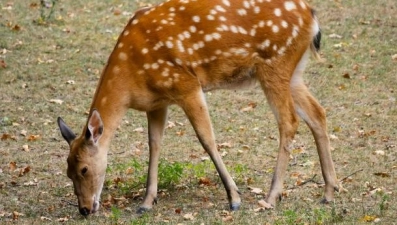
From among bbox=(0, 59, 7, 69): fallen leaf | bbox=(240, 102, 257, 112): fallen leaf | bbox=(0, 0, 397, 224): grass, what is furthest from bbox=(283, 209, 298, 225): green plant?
bbox=(0, 59, 7, 69): fallen leaf

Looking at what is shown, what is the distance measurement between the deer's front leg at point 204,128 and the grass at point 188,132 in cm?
13

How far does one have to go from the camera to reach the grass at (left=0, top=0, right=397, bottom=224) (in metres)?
7.86

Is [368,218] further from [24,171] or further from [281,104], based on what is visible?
[24,171]

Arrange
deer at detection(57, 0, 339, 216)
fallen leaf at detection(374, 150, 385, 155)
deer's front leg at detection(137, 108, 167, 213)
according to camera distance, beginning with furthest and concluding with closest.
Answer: fallen leaf at detection(374, 150, 385, 155) → deer's front leg at detection(137, 108, 167, 213) → deer at detection(57, 0, 339, 216)

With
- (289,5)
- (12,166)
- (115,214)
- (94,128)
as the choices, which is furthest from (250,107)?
(115,214)

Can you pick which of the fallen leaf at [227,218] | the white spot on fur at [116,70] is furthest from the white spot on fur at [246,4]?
the fallen leaf at [227,218]

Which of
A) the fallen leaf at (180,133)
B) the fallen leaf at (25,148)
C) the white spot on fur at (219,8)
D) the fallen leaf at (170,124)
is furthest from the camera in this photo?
the fallen leaf at (170,124)

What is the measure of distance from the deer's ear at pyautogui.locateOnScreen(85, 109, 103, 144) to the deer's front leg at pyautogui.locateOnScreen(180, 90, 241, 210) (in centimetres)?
69

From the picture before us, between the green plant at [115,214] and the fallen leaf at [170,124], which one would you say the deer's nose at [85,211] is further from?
the fallen leaf at [170,124]

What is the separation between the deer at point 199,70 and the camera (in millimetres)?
7812

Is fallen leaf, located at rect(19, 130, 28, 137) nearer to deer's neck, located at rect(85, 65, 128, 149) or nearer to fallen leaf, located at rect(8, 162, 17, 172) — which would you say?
fallen leaf, located at rect(8, 162, 17, 172)

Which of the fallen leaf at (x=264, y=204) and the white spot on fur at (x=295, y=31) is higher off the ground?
the white spot on fur at (x=295, y=31)

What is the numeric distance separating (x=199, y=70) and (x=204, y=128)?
0.48 meters

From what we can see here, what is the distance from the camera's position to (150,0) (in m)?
16.2
